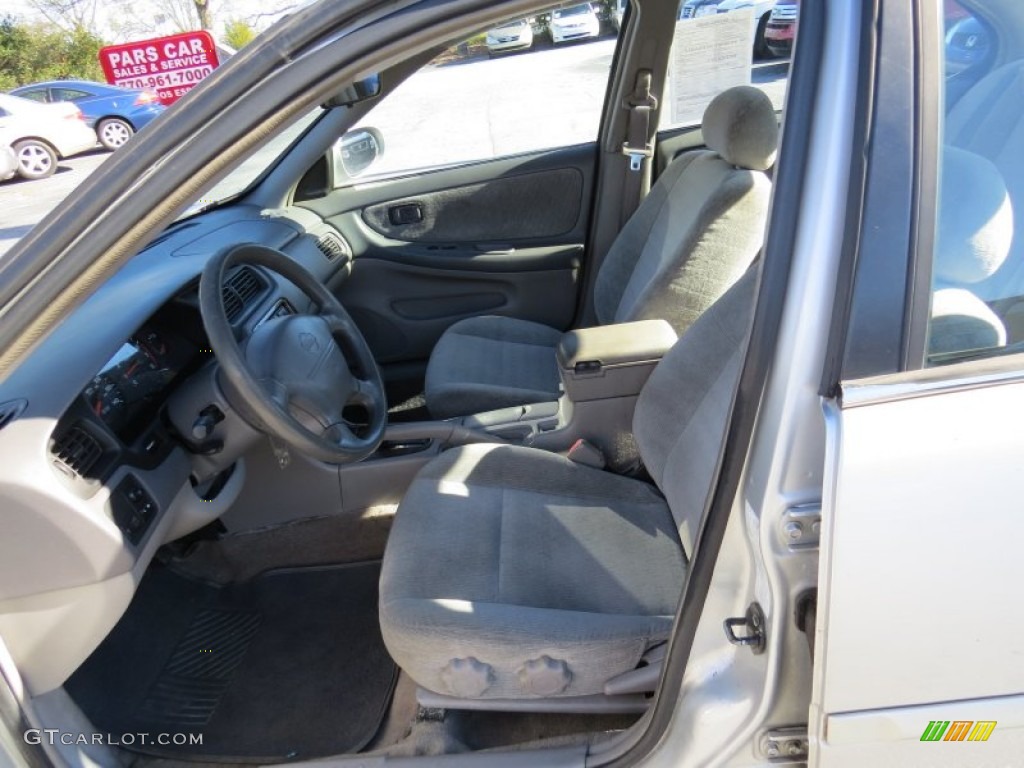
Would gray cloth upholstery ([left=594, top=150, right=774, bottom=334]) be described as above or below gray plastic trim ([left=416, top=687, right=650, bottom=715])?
above

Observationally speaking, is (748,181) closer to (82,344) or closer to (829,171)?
(829,171)

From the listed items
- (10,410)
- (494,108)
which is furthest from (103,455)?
(494,108)

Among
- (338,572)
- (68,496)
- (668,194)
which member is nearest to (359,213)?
(668,194)

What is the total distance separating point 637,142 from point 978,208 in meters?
2.04

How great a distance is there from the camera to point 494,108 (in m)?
3.75

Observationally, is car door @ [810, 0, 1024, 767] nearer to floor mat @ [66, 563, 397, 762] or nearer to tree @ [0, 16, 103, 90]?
floor mat @ [66, 563, 397, 762]

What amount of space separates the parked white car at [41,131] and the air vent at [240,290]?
31.5ft

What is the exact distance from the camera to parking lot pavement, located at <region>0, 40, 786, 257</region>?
3.01 meters

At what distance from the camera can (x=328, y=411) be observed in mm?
1792

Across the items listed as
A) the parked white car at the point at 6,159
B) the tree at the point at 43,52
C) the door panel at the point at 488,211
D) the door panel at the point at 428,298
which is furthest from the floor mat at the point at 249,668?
the tree at the point at 43,52

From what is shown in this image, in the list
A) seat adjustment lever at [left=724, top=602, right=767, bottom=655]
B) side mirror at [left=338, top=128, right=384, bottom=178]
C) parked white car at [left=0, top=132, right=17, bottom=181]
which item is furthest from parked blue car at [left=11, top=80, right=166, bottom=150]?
seat adjustment lever at [left=724, top=602, right=767, bottom=655]

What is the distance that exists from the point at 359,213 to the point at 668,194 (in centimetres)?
123

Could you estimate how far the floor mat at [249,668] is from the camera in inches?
69.9

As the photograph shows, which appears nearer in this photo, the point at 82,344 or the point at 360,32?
the point at 360,32
